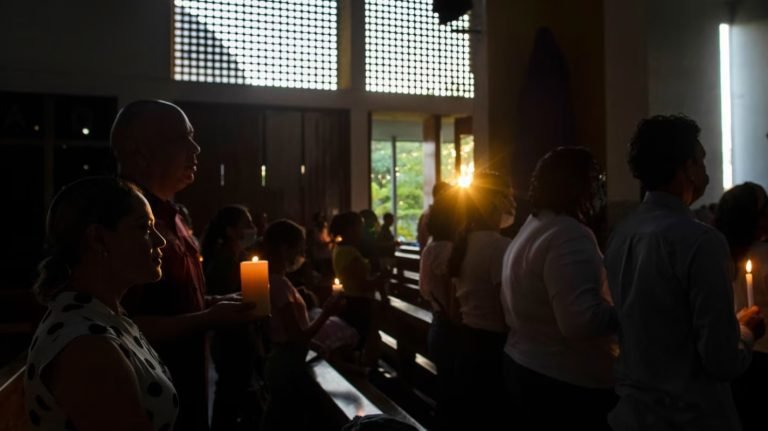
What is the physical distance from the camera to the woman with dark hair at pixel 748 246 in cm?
244

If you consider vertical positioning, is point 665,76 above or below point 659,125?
above

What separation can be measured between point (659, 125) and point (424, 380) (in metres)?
3.42

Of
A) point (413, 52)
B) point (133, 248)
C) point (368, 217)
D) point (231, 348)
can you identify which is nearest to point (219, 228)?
point (231, 348)

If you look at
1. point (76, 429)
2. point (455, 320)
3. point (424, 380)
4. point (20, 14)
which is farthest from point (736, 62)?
point (20, 14)

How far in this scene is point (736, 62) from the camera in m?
8.55

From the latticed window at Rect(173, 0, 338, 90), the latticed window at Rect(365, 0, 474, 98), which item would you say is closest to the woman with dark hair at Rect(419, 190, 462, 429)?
the latticed window at Rect(173, 0, 338, 90)

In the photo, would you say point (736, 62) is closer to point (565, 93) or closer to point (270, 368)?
point (565, 93)

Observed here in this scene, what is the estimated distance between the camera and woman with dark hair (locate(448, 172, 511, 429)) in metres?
2.59

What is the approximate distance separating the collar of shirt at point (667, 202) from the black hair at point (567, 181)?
32 cm

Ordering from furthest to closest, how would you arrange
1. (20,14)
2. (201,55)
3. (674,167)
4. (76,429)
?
(201,55) < (20,14) < (674,167) < (76,429)

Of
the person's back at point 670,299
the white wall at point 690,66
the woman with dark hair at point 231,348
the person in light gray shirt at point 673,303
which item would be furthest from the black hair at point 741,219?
the white wall at point 690,66

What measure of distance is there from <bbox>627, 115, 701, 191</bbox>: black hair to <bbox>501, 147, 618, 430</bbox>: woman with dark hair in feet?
0.94

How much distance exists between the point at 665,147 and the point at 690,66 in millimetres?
6832

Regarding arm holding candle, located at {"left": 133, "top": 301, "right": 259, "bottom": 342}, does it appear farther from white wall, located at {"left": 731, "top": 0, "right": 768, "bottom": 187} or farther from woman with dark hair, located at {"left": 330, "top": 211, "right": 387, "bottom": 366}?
Result: white wall, located at {"left": 731, "top": 0, "right": 768, "bottom": 187}
